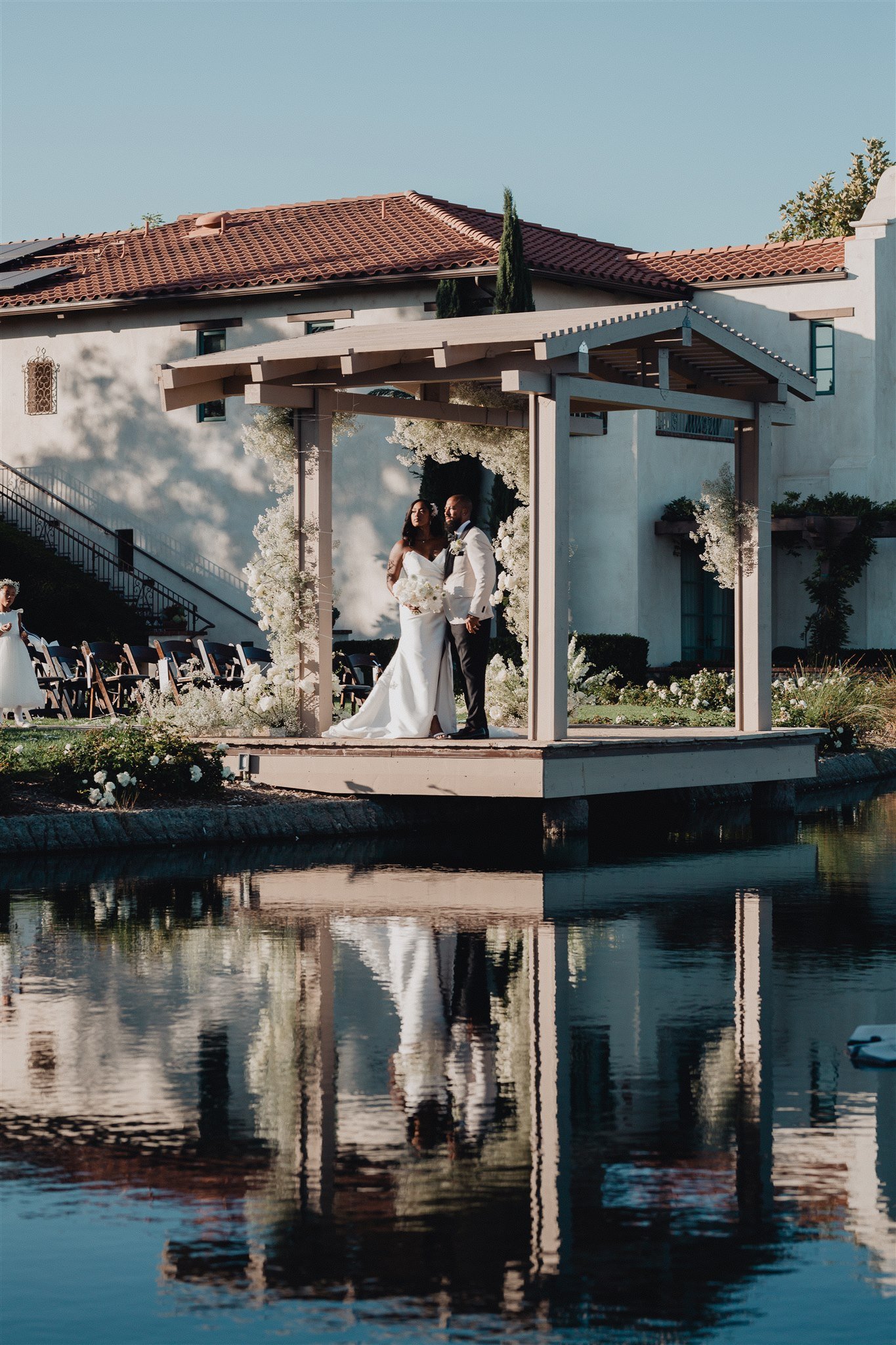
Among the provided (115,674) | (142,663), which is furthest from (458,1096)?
(115,674)

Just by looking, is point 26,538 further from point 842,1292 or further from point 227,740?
point 842,1292

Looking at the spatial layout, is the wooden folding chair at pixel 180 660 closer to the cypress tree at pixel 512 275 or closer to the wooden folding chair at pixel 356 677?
the wooden folding chair at pixel 356 677

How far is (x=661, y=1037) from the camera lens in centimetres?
788

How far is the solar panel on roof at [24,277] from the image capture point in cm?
3743

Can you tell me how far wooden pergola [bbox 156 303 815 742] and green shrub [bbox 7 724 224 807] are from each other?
1812 mm

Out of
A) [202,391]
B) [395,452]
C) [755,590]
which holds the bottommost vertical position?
[755,590]

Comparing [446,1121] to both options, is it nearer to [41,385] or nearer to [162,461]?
[162,461]

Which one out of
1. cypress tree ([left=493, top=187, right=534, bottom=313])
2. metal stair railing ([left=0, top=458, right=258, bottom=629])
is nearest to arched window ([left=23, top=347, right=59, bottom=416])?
metal stair railing ([left=0, top=458, right=258, bottom=629])

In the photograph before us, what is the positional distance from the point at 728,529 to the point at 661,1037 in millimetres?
11036

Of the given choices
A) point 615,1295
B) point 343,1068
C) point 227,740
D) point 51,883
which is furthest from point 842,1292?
point 227,740

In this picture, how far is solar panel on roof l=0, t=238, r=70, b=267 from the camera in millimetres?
39938

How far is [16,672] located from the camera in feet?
69.9

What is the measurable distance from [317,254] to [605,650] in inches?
346

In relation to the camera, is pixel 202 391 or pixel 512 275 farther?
pixel 512 275
